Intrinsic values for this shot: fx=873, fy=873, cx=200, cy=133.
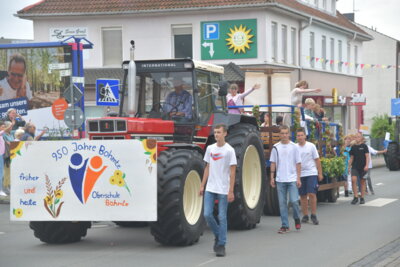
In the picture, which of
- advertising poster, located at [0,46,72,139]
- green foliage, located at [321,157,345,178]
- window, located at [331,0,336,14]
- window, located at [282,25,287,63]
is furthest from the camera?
window, located at [331,0,336,14]

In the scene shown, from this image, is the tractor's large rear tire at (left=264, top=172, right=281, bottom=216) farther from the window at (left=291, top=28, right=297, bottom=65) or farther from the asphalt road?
the window at (left=291, top=28, right=297, bottom=65)

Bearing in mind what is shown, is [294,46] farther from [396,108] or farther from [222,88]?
[222,88]

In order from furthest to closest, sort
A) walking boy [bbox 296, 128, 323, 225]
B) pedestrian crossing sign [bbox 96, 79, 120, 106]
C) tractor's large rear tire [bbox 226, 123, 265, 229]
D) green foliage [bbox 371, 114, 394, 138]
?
green foliage [bbox 371, 114, 394, 138], pedestrian crossing sign [bbox 96, 79, 120, 106], walking boy [bbox 296, 128, 323, 225], tractor's large rear tire [bbox 226, 123, 265, 229]

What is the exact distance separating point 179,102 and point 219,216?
277 cm

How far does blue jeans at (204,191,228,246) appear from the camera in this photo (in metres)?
11.2

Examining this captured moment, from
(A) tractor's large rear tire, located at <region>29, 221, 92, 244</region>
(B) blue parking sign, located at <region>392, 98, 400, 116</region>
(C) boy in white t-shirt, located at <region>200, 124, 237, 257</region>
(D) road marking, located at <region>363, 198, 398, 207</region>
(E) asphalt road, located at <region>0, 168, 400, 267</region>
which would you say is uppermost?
(B) blue parking sign, located at <region>392, 98, 400, 116</region>

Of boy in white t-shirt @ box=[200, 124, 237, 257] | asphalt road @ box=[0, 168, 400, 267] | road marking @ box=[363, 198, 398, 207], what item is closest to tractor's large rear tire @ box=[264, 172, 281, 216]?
asphalt road @ box=[0, 168, 400, 267]

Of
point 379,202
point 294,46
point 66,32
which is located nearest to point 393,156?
point 294,46

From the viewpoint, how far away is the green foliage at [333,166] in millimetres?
17641

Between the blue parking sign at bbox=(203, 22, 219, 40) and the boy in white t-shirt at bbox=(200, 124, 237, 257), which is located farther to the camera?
the blue parking sign at bbox=(203, 22, 219, 40)

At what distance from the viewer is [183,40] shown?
41.2m

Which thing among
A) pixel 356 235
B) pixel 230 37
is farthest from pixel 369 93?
pixel 356 235

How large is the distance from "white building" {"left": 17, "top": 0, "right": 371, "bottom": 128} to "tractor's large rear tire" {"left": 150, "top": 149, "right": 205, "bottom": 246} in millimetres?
27944

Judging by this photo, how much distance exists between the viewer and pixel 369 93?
7075 centimetres
